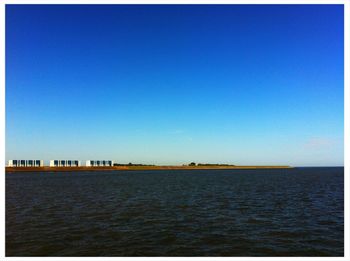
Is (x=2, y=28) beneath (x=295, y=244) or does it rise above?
above

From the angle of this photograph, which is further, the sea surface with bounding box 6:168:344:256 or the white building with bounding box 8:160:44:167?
the white building with bounding box 8:160:44:167

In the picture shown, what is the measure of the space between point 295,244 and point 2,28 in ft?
69.4

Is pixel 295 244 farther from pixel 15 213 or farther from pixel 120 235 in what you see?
pixel 15 213

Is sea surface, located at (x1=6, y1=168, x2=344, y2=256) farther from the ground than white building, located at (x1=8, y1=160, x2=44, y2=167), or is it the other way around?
sea surface, located at (x1=6, y1=168, x2=344, y2=256)

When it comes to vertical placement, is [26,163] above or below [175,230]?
below

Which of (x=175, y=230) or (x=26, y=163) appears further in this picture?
(x=26, y=163)

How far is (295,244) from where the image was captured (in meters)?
16.9

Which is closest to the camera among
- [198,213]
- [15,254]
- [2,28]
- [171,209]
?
[2,28]

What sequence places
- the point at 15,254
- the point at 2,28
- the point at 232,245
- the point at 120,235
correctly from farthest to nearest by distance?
the point at 120,235 < the point at 232,245 < the point at 15,254 < the point at 2,28

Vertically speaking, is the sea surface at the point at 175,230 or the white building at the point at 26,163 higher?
the sea surface at the point at 175,230

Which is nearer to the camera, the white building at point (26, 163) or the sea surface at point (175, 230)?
the sea surface at point (175, 230)
